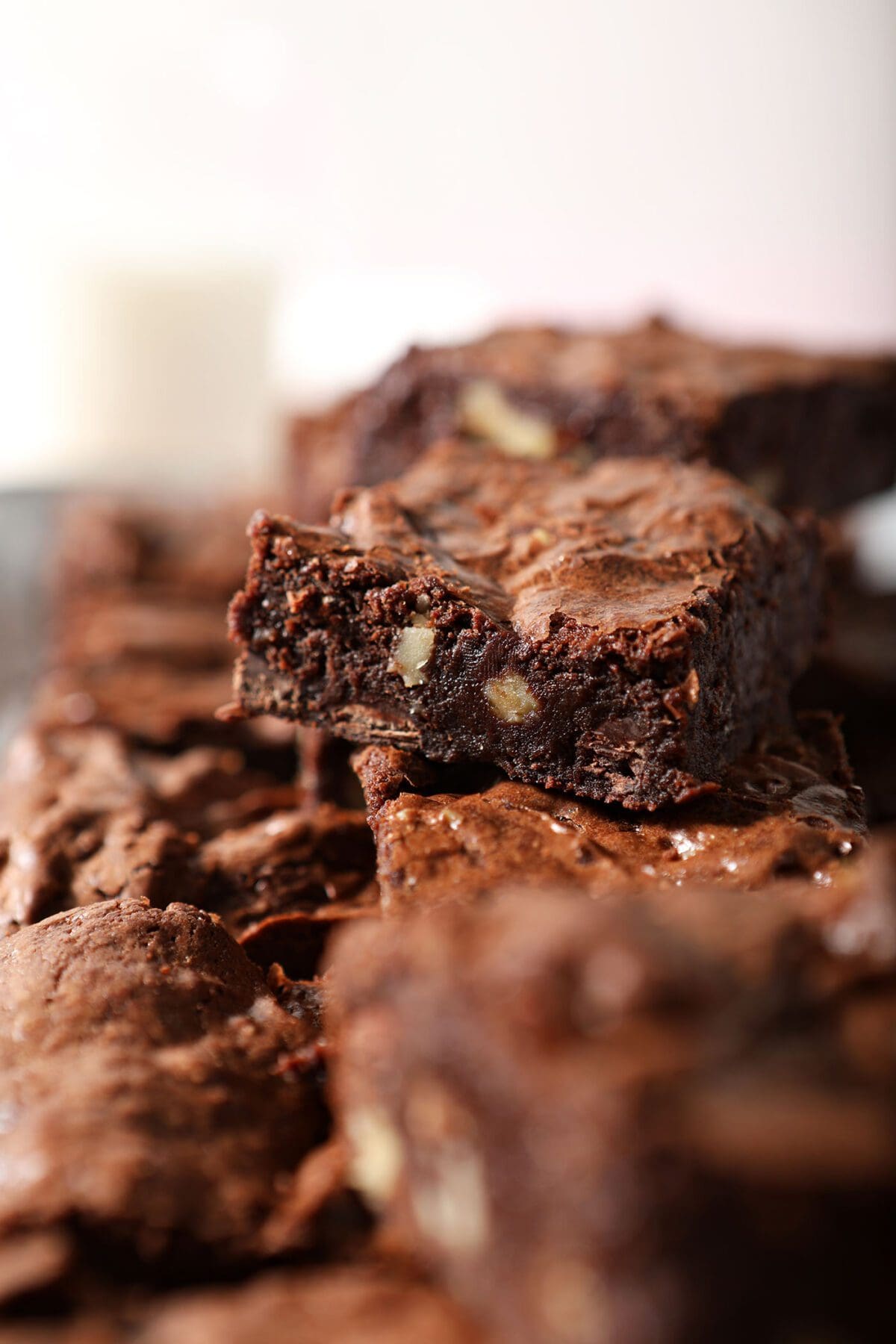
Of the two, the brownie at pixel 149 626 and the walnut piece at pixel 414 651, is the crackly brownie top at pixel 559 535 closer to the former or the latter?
the walnut piece at pixel 414 651

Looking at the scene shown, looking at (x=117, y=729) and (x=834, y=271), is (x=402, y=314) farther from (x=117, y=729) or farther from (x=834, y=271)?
(x=117, y=729)

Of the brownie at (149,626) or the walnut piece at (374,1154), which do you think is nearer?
the walnut piece at (374,1154)

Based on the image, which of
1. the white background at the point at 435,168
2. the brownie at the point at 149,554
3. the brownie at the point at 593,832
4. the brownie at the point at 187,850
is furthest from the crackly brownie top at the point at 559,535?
the white background at the point at 435,168

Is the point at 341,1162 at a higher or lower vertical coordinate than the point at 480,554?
lower

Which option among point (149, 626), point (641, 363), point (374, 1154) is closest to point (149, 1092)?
point (374, 1154)

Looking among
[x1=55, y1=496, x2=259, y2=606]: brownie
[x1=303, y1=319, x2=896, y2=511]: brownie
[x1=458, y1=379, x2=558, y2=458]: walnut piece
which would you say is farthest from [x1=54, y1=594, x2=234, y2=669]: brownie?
[x1=458, y1=379, x2=558, y2=458]: walnut piece

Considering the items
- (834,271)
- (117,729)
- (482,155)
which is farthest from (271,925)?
(482,155)
